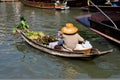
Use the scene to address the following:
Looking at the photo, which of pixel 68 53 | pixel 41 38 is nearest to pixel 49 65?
pixel 68 53

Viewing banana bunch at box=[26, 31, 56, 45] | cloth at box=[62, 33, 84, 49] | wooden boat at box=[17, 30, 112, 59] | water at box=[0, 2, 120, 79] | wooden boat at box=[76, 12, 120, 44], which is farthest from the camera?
banana bunch at box=[26, 31, 56, 45]

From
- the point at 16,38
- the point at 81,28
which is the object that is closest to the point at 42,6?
the point at 81,28

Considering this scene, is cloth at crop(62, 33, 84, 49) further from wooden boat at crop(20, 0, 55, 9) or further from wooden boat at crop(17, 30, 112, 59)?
wooden boat at crop(20, 0, 55, 9)

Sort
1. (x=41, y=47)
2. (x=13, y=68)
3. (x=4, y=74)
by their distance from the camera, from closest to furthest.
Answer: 1. (x=4, y=74)
2. (x=13, y=68)
3. (x=41, y=47)

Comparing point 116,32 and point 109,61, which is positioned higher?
point 116,32

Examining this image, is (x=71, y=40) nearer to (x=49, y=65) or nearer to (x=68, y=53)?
(x=68, y=53)

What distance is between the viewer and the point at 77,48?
9.74m

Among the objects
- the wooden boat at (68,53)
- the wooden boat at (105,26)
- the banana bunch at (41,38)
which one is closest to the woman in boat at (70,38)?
the wooden boat at (68,53)

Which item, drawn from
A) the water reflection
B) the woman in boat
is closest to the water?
the water reflection

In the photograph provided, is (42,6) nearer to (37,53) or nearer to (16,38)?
(16,38)

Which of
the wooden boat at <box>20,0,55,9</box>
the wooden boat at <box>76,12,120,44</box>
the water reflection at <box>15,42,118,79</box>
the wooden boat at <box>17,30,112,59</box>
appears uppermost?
the wooden boat at <box>76,12,120,44</box>

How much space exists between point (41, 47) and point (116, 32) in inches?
104

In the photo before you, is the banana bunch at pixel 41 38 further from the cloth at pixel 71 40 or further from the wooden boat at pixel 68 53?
the cloth at pixel 71 40

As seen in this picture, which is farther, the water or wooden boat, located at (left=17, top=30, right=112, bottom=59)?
wooden boat, located at (left=17, top=30, right=112, bottom=59)
